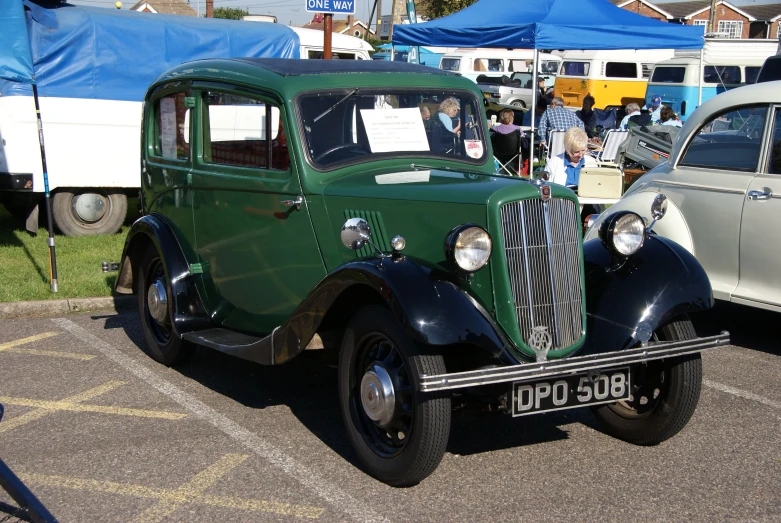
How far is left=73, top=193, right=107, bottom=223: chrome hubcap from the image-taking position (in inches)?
406

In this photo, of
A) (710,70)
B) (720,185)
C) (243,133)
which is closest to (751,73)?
(710,70)

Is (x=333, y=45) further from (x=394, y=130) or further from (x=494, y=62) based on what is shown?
(x=494, y=62)

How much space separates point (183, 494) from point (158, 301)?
2062 millimetres

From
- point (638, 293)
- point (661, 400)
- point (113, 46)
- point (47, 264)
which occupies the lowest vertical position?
point (47, 264)

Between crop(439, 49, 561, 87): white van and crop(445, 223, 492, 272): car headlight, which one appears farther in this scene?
crop(439, 49, 561, 87): white van

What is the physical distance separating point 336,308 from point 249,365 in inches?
74.1

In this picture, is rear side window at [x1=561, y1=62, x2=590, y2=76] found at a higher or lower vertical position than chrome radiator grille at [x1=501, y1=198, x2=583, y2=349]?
higher

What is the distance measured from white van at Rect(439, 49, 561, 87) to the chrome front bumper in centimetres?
2402

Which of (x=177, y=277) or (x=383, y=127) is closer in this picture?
(x=383, y=127)

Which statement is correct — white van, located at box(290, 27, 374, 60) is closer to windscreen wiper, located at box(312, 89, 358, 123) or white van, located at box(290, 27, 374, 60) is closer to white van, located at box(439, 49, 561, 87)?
windscreen wiper, located at box(312, 89, 358, 123)

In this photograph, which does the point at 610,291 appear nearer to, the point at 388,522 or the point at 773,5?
the point at 388,522

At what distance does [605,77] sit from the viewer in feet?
83.5

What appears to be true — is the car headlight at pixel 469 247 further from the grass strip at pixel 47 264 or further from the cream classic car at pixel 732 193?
the grass strip at pixel 47 264

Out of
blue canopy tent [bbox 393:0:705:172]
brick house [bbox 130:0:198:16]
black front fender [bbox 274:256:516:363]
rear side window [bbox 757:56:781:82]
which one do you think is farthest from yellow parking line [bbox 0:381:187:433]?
brick house [bbox 130:0:198:16]
